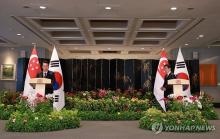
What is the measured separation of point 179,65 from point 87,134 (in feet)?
13.8

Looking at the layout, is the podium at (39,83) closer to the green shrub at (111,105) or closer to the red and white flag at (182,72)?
the green shrub at (111,105)

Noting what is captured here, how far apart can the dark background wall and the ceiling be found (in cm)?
160

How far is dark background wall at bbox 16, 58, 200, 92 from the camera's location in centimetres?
1575

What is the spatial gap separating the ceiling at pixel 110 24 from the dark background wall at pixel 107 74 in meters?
1.60

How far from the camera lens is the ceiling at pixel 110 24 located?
10.6 meters

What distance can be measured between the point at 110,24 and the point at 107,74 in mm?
2890

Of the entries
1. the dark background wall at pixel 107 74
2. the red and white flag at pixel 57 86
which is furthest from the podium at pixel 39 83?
the dark background wall at pixel 107 74

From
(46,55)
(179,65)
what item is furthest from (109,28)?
(46,55)

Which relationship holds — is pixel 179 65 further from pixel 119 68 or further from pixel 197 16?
pixel 119 68

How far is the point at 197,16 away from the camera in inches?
473

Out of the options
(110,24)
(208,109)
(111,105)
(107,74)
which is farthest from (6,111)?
(208,109)

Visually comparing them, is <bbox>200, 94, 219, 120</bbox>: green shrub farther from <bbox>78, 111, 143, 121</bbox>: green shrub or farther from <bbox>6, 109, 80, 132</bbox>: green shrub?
<bbox>6, 109, 80, 132</bbox>: green shrub

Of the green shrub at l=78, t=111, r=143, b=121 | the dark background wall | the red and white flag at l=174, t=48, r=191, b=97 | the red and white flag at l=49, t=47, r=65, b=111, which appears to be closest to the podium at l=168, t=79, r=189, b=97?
the red and white flag at l=174, t=48, r=191, b=97

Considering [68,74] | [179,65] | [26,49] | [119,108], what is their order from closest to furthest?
1. [179,65]
2. [119,108]
3. [68,74]
4. [26,49]
